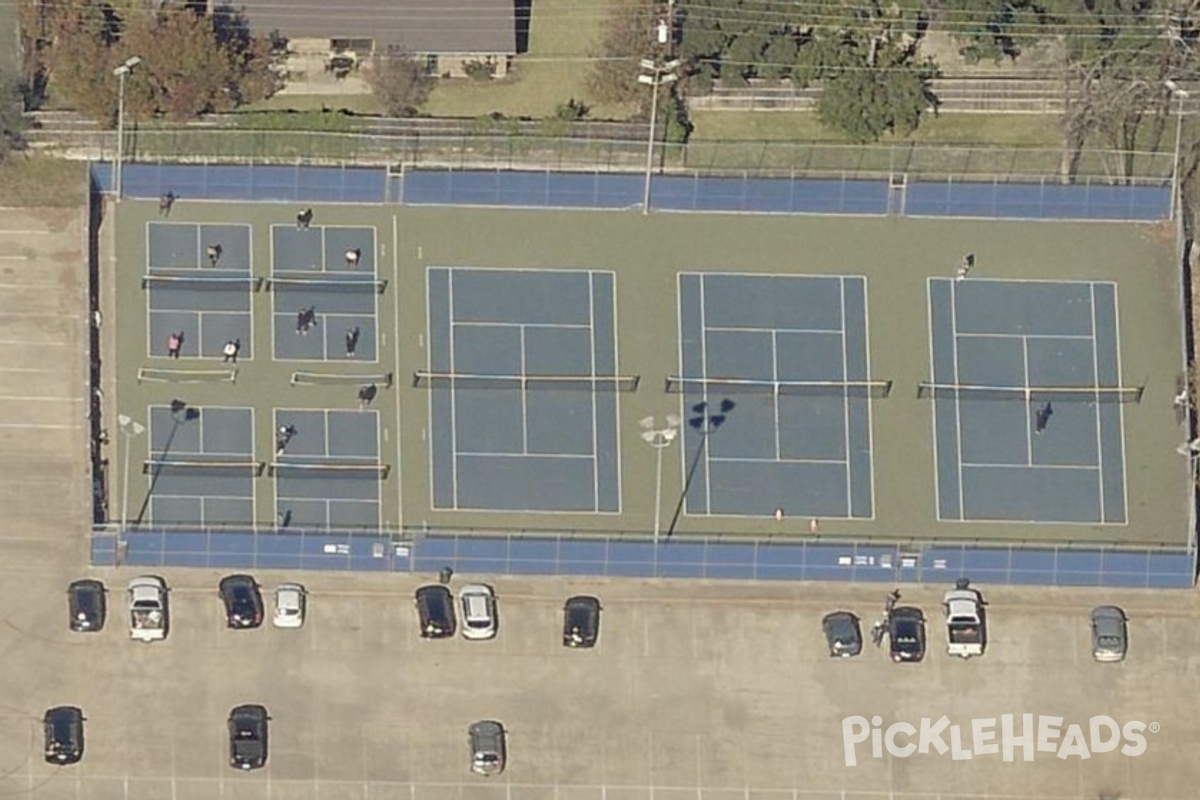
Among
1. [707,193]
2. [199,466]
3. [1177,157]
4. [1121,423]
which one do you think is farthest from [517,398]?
[1177,157]

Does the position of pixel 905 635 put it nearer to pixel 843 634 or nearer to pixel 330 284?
pixel 843 634

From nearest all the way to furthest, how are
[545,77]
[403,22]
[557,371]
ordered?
[557,371] < [403,22] < [545,77]

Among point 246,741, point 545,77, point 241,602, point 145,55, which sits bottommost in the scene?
point 246,741

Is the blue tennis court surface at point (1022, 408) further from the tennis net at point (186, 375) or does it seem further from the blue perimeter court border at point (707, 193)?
the tennis net at point (186, 375)

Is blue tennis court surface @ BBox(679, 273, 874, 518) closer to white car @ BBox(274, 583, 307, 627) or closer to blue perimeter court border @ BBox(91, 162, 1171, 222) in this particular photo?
blue perimeter court border @ BBox(91, 162, 1171, 222)

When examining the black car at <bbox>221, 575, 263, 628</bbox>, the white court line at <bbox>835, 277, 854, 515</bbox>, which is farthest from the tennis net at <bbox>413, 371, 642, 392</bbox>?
the black car at <bbox>221, 575, 263, 628</bbox>

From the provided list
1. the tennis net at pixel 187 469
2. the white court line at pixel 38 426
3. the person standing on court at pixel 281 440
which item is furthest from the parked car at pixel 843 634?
the white court line at pixel 38 426

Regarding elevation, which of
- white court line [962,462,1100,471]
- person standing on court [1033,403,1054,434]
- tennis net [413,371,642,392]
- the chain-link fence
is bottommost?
white court line [962,462,1100,471]

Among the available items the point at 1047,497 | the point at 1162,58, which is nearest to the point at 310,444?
the point at 1047,497
